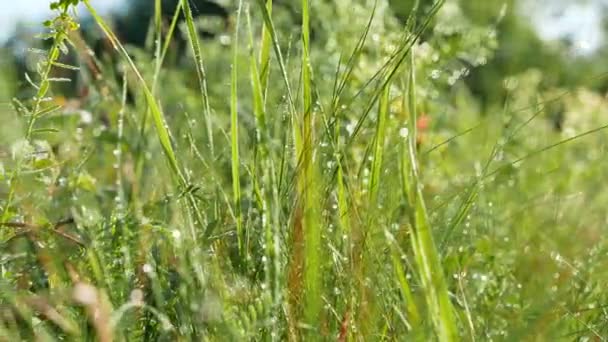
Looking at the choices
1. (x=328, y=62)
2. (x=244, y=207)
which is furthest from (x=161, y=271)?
(x=328, y=62)

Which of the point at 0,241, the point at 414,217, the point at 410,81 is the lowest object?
the point at 0,241

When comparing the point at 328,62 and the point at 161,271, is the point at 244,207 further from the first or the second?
the point at 328,62

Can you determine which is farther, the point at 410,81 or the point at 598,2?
the point at 598,2

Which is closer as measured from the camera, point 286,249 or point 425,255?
point 425,255

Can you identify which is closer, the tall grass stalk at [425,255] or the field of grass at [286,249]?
the tall grass stalk at [425,255]

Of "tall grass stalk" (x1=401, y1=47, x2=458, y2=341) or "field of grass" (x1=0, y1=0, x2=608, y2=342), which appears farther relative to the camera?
"field of grass" (x1=0, y1=0, x2=608, y2=342)

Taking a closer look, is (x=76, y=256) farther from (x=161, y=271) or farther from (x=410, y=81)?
(x=410, y=81)

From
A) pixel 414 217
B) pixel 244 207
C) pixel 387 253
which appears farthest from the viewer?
pixel 244 207

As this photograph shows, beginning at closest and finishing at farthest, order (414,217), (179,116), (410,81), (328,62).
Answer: (414,217) < (410,81) < (179,116) < (328,62)

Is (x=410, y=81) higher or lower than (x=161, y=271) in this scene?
higher
